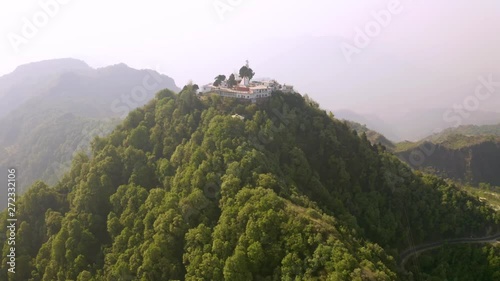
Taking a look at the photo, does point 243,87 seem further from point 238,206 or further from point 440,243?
point 440,243

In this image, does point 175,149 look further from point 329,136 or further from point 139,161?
point 329,136

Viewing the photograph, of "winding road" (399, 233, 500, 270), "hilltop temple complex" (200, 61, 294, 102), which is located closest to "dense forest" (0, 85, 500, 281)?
"winding road" (399, 233, 500, 270)

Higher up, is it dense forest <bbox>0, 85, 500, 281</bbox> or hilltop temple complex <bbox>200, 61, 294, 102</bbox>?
hilltop temple complex <bbox>200, 61, 294, 102</bbox>

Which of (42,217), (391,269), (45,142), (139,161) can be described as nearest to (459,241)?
(391,269)

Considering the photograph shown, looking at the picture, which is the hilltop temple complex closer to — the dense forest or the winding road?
the dense forest

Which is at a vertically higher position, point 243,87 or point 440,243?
point 243,87

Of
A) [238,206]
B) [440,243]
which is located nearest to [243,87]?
[238,206]

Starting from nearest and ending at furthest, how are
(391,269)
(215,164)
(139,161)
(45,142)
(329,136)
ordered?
(391,269), (215,164), (139,161), (329,136), (45,142)

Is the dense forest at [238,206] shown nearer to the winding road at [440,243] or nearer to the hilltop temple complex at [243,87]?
the winding road at [440,243]
